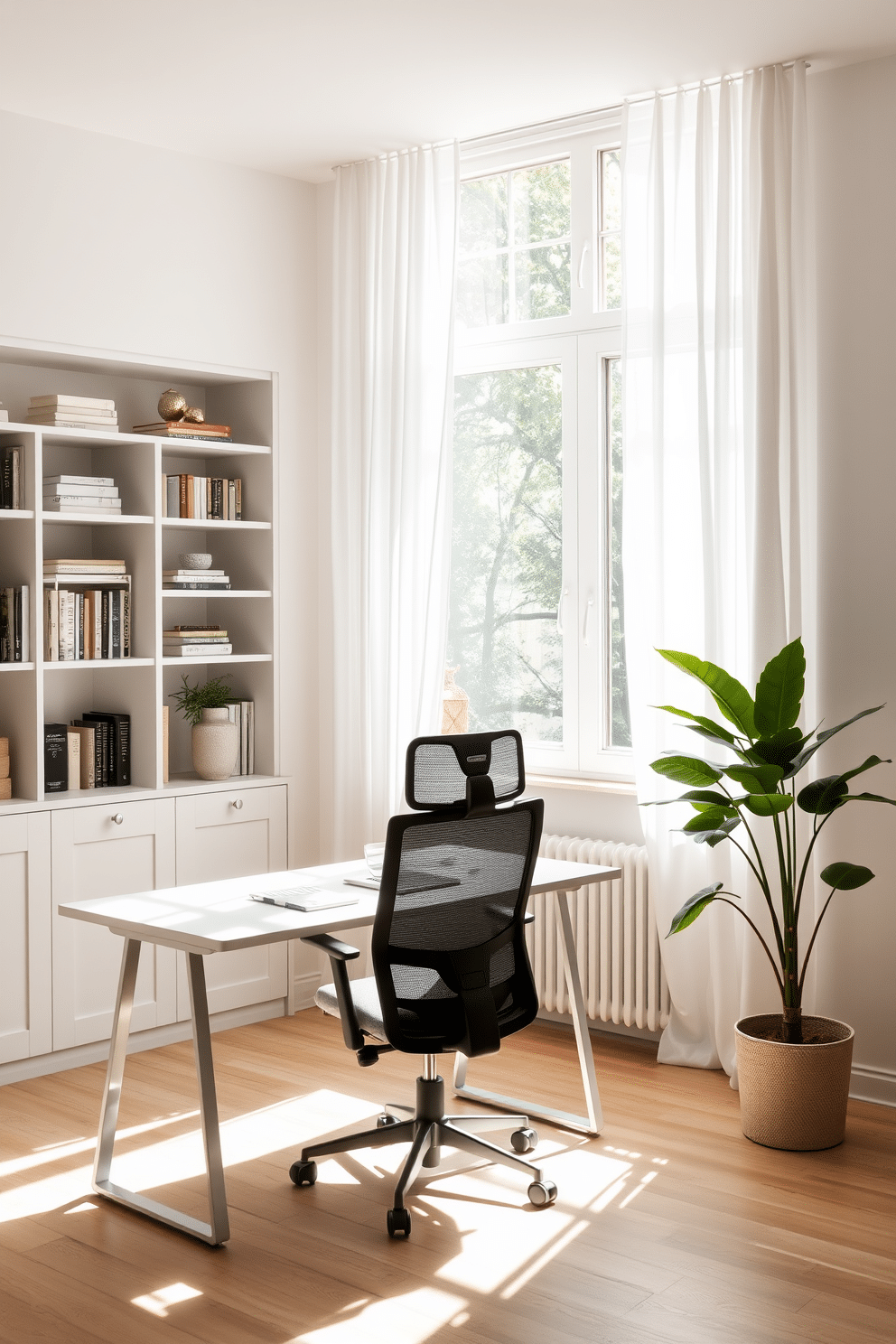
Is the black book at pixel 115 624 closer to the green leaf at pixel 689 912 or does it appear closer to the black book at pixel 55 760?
the black book at pixel 55 760

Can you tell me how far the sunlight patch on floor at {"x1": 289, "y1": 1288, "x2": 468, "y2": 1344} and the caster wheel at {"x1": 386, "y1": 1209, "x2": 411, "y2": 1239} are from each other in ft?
0.79

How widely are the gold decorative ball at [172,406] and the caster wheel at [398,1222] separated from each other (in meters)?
2.97

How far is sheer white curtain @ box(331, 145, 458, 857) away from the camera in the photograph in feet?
16.5

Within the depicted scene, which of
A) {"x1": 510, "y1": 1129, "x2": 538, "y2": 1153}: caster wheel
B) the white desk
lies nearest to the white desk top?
the white desk

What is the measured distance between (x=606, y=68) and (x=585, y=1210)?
3.30 meters

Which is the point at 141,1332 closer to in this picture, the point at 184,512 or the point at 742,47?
the point at 184,512

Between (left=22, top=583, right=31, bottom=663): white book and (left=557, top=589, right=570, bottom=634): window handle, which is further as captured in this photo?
(left=557, top=589, right=570, bottom=634): window handle

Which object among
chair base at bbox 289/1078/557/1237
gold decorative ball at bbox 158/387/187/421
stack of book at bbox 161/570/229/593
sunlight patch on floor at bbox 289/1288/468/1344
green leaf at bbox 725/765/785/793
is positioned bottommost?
sunlight patch on floor at bbox 289/1288/468/1344

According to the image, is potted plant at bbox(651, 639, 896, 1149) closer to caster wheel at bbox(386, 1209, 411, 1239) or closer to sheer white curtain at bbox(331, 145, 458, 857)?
caster wheel at bbox(386, 1209, 411, 1239)

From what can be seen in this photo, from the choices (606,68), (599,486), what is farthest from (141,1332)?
(606,68)

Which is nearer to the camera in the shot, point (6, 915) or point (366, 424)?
point (6, 915)

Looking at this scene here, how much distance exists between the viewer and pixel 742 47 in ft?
13.3

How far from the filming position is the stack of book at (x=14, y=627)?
453cm

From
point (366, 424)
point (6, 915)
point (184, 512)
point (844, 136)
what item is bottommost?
point (6, 915)
